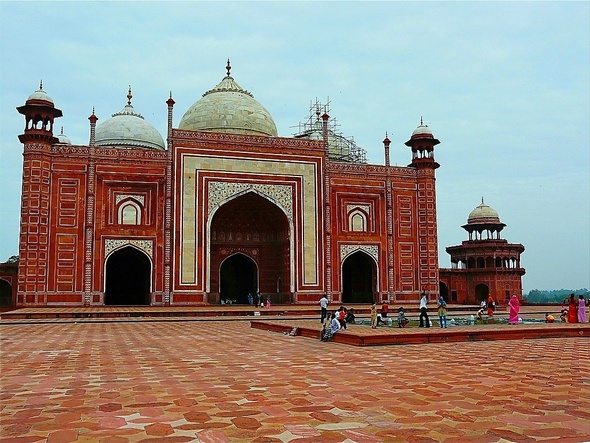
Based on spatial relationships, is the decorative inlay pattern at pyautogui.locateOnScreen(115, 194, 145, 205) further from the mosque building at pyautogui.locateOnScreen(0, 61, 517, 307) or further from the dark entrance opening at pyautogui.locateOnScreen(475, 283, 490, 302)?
the dark entrance opening at pyautogui.locateOnScreen(475, 283, 490, 302)

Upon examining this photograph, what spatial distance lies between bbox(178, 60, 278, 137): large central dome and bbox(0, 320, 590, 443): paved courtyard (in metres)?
16.6

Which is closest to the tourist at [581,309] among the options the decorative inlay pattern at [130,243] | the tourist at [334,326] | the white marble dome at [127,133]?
the tourist at [334,326]

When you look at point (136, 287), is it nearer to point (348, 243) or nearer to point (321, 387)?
point (348, 243)

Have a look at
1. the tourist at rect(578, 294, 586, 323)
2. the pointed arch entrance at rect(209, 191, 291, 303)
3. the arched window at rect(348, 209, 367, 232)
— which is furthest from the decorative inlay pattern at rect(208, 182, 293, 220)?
the tourist at rect(578, 294, 586, 323)

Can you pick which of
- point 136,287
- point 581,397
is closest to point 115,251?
point 136,287

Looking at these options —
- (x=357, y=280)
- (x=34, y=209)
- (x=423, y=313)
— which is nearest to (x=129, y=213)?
(x=34, y=209)

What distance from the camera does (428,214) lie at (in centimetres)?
2327

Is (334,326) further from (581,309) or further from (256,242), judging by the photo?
(256,242)

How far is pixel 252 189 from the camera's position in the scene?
21625 mm

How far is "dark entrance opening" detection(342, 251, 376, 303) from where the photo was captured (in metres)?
24.2

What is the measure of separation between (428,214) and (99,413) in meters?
20.6

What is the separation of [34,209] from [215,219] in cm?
634

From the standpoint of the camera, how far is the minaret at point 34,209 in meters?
19.1

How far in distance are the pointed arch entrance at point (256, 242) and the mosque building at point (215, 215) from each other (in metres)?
0.04
